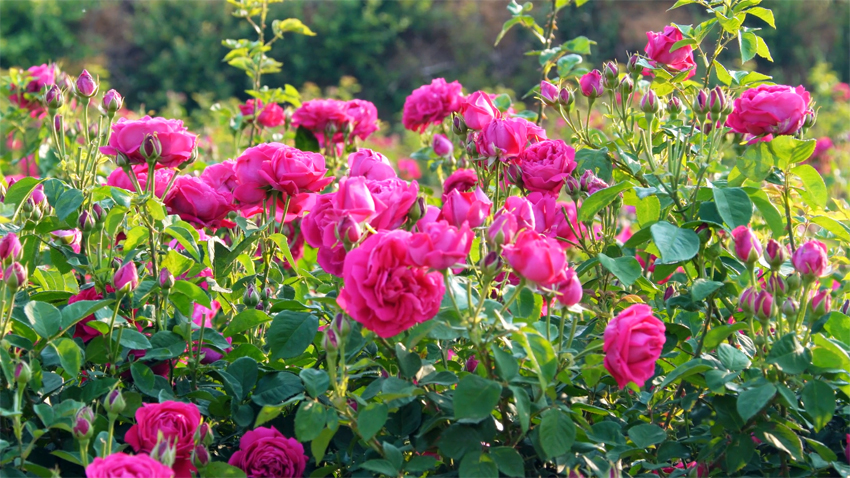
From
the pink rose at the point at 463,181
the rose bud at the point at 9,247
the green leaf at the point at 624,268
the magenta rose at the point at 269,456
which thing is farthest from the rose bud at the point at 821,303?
the rose bud at the point at 9,247

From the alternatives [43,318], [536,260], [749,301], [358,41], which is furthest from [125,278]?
[358,41]

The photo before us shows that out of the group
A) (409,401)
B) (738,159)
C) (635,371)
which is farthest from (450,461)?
(738,159)

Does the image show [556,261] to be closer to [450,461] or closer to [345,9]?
[450,461]

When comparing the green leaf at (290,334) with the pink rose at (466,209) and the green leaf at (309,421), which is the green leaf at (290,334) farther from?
the pink rose at (466,209)

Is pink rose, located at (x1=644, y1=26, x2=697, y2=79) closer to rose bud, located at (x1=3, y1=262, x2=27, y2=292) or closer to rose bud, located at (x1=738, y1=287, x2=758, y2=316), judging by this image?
rose bud, located at (x1=738, y1=287, x2=758, y2=316)

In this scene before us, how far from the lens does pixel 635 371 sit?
0.96 meters

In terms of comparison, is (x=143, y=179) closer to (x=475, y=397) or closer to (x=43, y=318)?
(x=43, y=318)

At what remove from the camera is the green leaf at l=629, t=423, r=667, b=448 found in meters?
1.04

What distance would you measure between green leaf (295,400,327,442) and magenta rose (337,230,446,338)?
132 millimetres

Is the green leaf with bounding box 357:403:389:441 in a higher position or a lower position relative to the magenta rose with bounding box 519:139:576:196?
lower

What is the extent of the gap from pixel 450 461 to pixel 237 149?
158 cm

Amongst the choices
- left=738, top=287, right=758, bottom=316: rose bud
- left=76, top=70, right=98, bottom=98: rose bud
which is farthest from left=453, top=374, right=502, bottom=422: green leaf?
left=76, top=70, right=98, bottom=98: rose bud

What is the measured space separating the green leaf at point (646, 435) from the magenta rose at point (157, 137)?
31.6 inches

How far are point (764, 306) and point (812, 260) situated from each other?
10 centimetres
